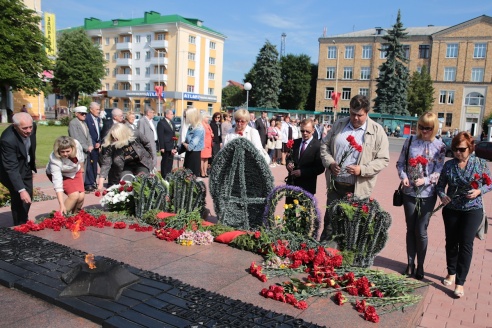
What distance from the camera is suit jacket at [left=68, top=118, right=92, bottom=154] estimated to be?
796 centimetres

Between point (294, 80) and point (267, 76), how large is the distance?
274 inches

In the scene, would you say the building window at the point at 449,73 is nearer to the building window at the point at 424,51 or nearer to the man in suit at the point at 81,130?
the building window at the point at 424,51

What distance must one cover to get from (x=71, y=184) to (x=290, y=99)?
61996 mm

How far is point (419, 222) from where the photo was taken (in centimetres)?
441

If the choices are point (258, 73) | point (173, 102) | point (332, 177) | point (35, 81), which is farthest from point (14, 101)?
point (332, 177)

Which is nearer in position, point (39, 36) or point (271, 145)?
point (271, 145)

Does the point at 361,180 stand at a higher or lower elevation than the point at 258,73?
lower

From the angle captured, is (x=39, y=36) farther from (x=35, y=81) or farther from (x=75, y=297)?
(x=75, y=297)

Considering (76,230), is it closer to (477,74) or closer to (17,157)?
(17,157)

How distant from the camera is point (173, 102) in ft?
181

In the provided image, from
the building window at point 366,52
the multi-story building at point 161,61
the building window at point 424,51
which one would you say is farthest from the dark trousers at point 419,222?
the building window at point 366,52

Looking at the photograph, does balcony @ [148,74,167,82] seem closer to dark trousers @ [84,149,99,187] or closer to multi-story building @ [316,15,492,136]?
multi-story building @ [316,15,492,136]

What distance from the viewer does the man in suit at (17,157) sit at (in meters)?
4.62

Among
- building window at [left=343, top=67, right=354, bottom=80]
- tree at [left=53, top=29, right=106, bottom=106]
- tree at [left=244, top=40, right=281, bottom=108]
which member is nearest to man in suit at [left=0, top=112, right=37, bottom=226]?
tree at [left=53, top=29, right=106, bottom=106]
